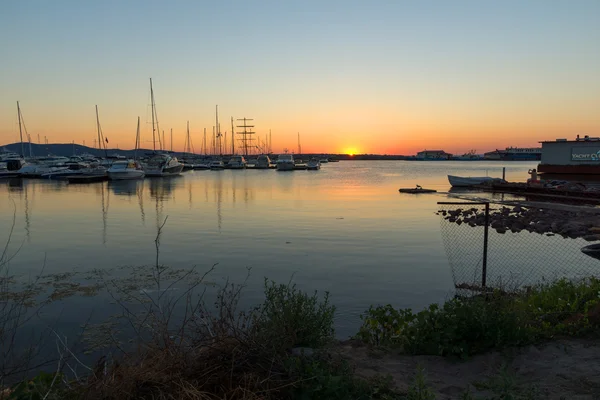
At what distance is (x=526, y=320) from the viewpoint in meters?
6.38

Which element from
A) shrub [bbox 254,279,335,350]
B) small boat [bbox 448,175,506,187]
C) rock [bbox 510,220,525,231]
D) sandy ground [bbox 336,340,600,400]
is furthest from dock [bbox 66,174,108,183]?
sandy ground [bbox 336,340,600,400]

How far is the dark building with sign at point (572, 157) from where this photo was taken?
47031 millimetres

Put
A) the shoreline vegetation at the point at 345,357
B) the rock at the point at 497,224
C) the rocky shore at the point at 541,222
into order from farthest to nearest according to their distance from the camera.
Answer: the rock at the point at 497,224 < the rocky shore at the point at 541,222 < the shoreline vegetation at the point at 345,357

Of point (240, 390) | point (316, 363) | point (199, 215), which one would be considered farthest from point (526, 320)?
point (199, 215)

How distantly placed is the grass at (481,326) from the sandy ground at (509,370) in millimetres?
196

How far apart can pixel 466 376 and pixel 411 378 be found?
0.76 m

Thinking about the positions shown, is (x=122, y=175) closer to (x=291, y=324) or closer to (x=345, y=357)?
(x=291, y=324)

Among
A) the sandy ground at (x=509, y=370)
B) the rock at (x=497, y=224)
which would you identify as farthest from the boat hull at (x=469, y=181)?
the sandy ground at (x=509, y=370)

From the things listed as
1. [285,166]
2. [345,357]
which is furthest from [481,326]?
[285,166]

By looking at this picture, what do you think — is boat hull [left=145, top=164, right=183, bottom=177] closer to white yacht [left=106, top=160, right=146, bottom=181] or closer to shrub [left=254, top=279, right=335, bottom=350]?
white yacht [left=106, top=160, right=146, bottom=181]

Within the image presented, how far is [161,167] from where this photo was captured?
246ft

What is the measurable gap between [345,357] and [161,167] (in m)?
73.5

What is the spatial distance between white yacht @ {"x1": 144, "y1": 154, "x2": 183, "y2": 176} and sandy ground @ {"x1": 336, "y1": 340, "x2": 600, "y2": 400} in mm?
71479

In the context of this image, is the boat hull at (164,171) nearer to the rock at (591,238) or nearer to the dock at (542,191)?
the dock at (542,191)
